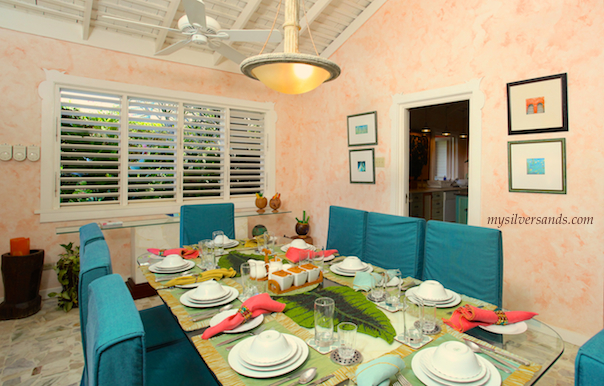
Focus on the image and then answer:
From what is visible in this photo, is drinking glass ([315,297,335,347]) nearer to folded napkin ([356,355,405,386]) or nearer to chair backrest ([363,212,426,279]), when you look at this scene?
folded napkin ([356,355,405,386])

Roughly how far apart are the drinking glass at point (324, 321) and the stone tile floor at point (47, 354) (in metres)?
1.79

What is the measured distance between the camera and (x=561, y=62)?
243 centimetres

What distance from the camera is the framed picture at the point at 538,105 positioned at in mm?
2434

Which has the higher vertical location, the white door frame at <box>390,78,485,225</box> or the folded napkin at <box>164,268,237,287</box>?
the white door frame at <box>390,78,485,225</box>

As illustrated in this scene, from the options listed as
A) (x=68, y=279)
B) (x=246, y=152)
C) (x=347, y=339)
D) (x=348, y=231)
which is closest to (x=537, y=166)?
(x=348, y=231)

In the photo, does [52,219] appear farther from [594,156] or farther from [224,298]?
[594,156]

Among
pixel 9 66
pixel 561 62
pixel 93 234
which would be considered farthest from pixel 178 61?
pixel 561 62

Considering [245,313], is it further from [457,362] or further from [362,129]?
[362,129]

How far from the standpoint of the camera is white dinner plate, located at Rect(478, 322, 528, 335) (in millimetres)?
1105

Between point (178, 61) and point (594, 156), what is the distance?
4103 mm

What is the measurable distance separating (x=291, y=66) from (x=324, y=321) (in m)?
1.22

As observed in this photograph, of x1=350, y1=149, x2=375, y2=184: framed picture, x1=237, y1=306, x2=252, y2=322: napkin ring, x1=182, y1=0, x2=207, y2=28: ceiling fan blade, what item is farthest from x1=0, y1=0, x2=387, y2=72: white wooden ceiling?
x1=237, y1=306, x2=252, y2=322: napkin ring

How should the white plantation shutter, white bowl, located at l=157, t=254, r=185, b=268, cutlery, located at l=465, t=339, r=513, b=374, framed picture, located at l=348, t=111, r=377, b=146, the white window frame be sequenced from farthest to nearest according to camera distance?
1. the white plantation shutter
2. framed picture, located at l=348, t=111, r=377, b=146
3. the white window frame
4. white bowl, located at l=157, t=254, r=185, b=268
5. cutlery, located at l=465, t=339, r=513, b=374

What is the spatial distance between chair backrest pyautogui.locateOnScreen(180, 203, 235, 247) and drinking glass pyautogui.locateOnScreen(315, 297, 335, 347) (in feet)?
5.96
